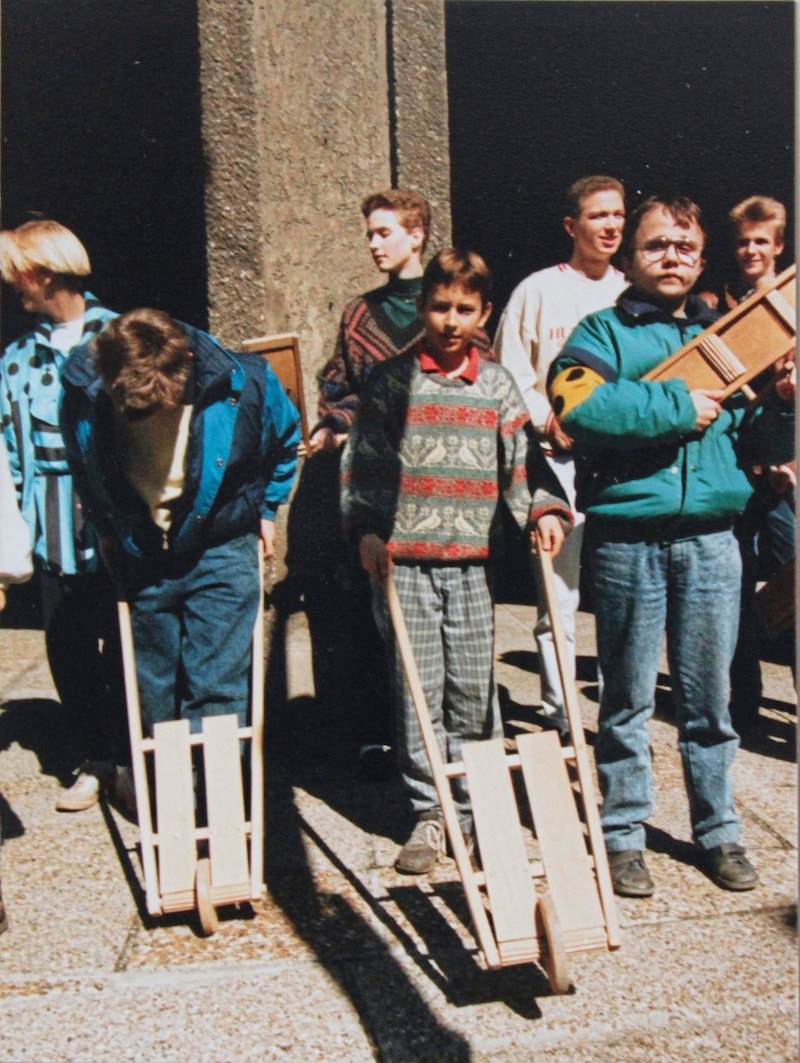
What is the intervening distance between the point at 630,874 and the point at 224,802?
1189 millimetres

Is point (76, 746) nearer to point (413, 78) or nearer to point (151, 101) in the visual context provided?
point (413, 78)

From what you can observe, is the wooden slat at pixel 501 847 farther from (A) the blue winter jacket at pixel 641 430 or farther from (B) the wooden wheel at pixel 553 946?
(A) the blue winter jacket at pixel 641 430

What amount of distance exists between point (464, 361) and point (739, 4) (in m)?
4.59

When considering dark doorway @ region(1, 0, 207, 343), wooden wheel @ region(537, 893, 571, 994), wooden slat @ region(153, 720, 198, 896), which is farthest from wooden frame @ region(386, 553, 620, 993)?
dark doorway @ region(1, 0, 207, 343)

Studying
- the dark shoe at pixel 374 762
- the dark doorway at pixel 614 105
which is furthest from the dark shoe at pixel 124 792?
the dark doorway at pixel 614 105

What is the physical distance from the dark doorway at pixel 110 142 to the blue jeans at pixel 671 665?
4.26m

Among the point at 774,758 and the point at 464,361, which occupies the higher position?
the point at 464,361

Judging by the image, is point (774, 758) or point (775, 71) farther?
point (775, 71)

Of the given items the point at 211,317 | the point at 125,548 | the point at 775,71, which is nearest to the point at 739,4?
the point at 775,71

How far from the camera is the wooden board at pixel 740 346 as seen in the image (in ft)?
11.5

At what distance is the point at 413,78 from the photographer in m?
5.24

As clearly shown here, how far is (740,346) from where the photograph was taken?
353cm

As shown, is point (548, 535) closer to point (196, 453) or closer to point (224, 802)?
point (196, 453)

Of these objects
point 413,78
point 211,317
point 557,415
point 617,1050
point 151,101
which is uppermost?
point 151,101
